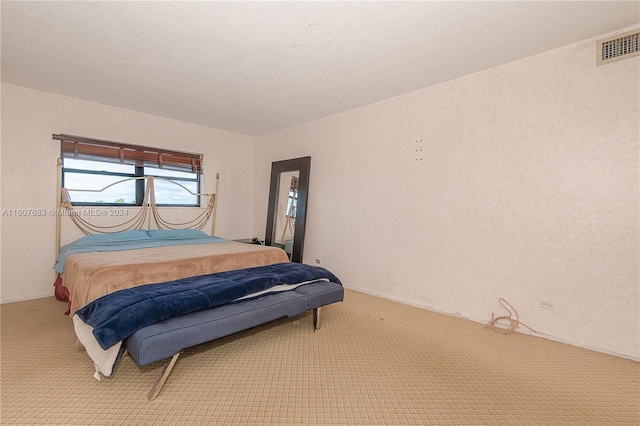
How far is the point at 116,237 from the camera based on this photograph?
3.65 meters

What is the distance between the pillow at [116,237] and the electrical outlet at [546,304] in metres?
4.44

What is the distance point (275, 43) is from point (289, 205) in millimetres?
2725

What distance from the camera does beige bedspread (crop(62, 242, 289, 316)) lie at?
2188 mm

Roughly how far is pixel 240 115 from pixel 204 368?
3.42 metres

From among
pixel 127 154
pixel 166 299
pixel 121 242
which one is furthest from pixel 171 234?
pixel 166 299

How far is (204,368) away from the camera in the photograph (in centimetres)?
200

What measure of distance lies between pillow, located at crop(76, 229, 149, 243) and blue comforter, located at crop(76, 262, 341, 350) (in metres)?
1.85

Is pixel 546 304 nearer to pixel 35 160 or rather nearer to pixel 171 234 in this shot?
pixel 171 234

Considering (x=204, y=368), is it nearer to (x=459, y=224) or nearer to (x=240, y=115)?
(x=459, y=224)

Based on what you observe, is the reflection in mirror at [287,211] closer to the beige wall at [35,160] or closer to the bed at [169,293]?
the bed at [169,293]

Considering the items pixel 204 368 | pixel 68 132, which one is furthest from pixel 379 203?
pixel 68 132

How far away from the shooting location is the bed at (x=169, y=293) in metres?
1.70

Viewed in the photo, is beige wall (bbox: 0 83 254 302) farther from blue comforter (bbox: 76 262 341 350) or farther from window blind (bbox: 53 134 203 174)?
blue comforter (bbox: 76 262 341 350)

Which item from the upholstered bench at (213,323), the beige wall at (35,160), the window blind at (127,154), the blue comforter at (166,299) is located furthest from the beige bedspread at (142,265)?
the window blind at (127,154)
